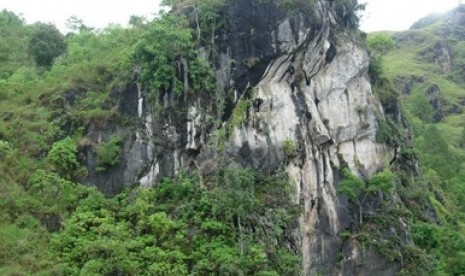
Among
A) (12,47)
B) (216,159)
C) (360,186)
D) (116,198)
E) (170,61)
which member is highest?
(12,47)

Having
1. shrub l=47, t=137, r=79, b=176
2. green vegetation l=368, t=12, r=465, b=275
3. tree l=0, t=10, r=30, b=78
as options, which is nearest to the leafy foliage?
shrub l=47, t=137, r=79, b=176

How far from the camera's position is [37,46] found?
36.8 m

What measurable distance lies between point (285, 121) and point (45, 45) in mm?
18755

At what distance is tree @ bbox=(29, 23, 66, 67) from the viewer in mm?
36844

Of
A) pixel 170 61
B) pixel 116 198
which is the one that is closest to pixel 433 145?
pixel 170 61

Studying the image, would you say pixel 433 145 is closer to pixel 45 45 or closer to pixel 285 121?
pixel 285 121

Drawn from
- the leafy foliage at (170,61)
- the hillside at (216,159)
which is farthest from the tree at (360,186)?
the leafy foliage at (170,61)

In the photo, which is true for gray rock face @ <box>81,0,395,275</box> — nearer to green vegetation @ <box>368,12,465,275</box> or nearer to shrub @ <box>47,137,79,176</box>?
shrub @ <box>47,137,79,176</box>

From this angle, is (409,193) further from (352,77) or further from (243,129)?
(243,129)

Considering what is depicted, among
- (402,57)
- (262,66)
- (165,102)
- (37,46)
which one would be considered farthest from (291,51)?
(402,57)

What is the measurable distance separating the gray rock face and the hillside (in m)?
0.07

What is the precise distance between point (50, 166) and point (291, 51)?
1363 centimetres

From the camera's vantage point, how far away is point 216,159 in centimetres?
2622

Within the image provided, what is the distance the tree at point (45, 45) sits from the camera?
36844 millimetres
